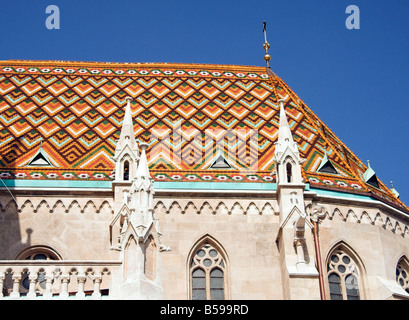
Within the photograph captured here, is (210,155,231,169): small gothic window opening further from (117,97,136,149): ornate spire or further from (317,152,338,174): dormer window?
(317,152,338,174): dormer window

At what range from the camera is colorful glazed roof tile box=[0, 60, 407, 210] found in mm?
17875

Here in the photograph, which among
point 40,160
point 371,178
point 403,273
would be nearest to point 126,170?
point 40,160

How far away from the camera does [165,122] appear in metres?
19.7

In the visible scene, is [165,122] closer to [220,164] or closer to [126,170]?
[220,164]

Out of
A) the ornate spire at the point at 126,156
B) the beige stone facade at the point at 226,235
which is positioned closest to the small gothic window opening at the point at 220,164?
the beige stone facade at the point at 226,235

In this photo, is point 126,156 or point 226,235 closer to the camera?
point 226,235

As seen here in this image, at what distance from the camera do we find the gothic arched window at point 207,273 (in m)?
16.0

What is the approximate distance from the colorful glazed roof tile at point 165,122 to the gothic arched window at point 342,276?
61.8 inches

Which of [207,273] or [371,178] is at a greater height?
[371,178]

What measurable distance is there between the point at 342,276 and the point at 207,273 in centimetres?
268

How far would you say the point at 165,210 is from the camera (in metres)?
16.8

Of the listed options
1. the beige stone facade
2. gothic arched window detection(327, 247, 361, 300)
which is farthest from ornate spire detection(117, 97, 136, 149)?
gothic arched window detection(327, 247, 361, 300)
